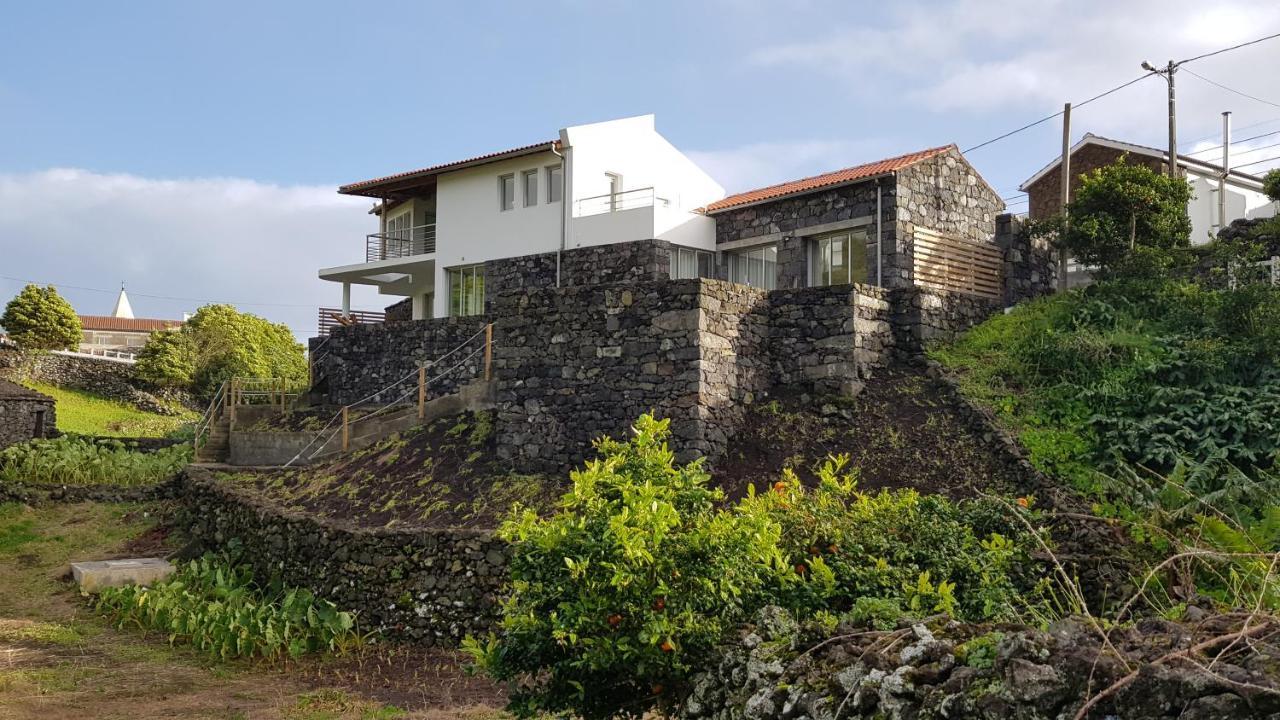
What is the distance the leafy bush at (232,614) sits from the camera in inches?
453

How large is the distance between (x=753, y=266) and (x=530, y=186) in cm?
615

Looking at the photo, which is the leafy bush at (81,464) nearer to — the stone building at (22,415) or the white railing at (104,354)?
the stone building at (22,415)

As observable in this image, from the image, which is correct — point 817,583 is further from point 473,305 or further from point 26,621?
point 473,305

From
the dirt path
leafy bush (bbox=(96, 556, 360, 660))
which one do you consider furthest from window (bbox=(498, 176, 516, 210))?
the dirt path

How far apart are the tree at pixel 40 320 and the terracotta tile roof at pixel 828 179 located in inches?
1123

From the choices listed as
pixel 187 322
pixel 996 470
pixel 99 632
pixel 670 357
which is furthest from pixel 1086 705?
pixel 187 322

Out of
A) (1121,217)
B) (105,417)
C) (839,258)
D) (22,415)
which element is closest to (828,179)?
(839,258)

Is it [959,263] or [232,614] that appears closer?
[232,614]

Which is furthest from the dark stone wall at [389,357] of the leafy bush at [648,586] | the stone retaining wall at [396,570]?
the leafy bush at [648,586]

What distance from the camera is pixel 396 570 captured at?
11.8 metres

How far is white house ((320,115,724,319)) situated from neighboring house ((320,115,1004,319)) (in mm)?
37

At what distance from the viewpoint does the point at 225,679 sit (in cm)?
1063

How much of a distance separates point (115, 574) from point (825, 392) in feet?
34.6

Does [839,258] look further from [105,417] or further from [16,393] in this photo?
[105,417]
